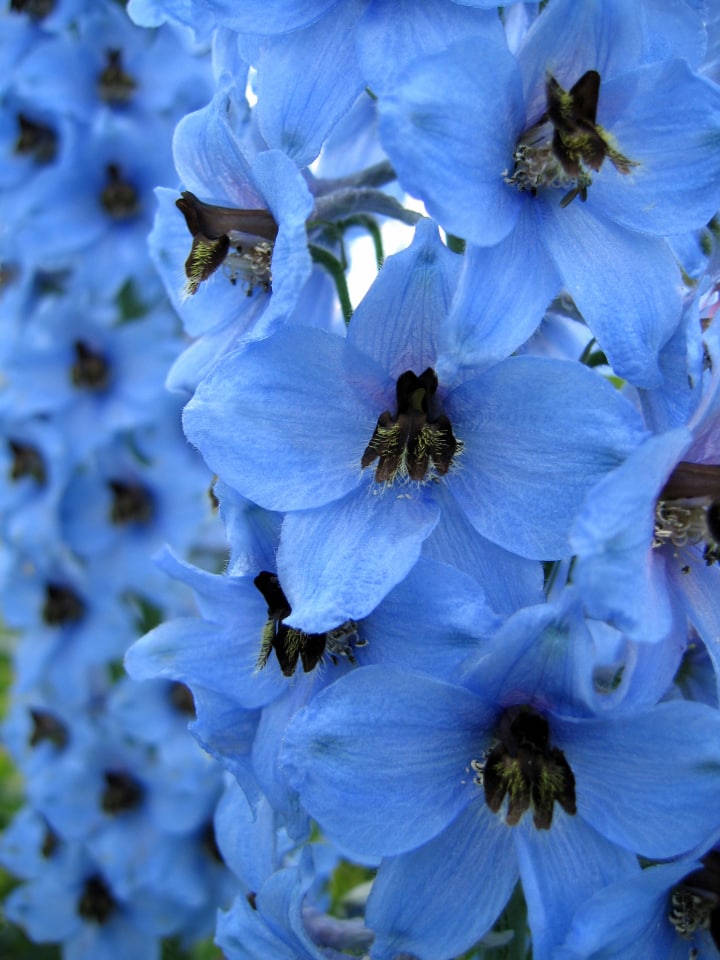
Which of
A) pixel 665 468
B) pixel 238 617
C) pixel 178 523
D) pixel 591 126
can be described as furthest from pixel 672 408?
pixel 178 523

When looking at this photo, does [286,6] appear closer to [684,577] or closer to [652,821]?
[684,577]

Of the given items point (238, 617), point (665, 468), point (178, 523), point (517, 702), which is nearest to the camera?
point (665, 468)

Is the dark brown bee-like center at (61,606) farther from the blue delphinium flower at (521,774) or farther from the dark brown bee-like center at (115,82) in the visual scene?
the blue delphinium flower at (521,774)

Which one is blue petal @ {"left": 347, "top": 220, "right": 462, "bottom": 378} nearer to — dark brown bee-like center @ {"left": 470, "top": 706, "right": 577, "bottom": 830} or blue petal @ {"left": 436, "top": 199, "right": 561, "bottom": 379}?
blue petal @ {"left": 436, "top": 199, "right": 561, "bottom": 379}

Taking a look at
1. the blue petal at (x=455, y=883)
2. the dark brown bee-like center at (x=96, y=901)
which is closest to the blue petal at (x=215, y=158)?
the blue petal at (x=455, y=883)

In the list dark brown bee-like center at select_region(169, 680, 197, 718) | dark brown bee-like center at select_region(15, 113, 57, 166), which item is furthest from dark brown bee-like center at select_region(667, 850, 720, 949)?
dark brown bee-like center at select_region(15, 113, 57, 166)

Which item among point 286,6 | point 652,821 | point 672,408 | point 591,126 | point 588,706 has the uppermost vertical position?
point 286,6

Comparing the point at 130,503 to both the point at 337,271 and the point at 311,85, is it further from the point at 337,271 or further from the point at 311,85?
the point at 311,85
